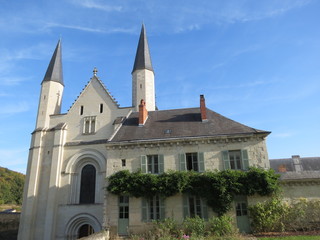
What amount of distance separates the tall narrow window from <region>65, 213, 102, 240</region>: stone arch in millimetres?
1215

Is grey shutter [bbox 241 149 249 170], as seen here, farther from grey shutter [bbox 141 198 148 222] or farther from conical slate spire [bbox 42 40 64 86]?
conical slate spire [bbox 42 40 64 86]

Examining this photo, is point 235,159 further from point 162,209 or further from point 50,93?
point 50,93

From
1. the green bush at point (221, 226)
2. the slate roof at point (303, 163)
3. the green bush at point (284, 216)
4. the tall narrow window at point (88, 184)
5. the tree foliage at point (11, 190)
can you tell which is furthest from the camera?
the tree foliage at point (11, 190)

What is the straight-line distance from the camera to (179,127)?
677 inches

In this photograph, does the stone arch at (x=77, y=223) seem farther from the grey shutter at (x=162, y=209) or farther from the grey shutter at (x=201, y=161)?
the grey shutter at (x=201, y=161)

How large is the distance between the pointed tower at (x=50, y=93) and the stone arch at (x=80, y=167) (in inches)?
194

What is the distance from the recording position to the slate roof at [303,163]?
77.9 feet

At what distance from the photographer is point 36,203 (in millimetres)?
21422

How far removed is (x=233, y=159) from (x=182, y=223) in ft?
15.2

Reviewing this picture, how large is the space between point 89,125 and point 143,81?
254 inches

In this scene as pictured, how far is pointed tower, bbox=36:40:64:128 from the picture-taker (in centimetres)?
2434

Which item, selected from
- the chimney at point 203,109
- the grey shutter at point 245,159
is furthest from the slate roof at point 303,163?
the chimney at point 203,109

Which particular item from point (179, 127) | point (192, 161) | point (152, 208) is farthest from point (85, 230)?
point (179, 127)

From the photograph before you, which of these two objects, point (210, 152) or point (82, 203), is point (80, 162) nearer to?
point (82, 203)
